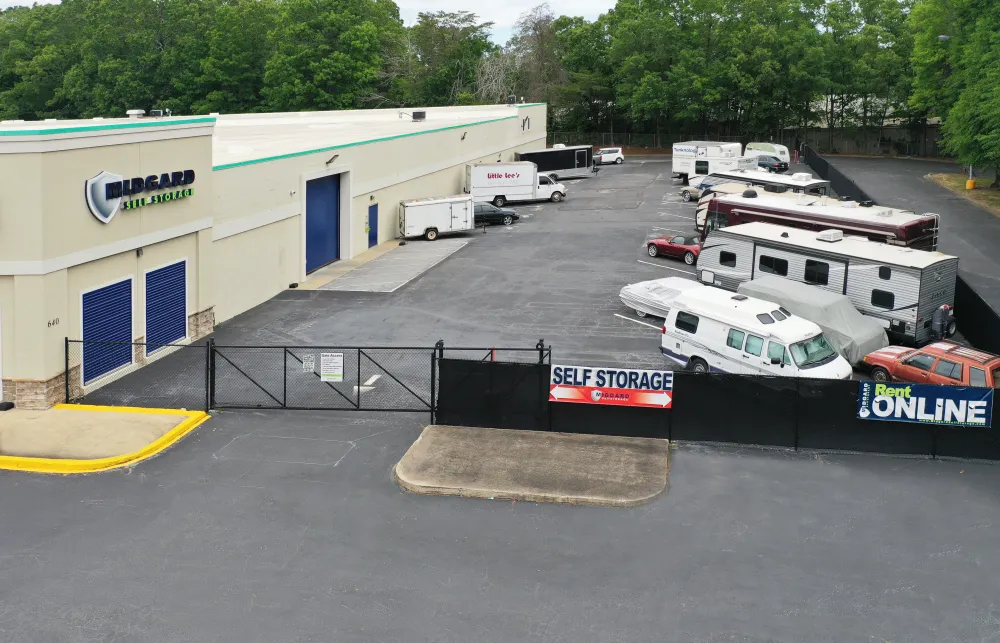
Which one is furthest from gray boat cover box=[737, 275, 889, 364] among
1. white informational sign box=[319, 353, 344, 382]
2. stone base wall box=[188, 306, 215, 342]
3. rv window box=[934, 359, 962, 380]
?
stone base wall box=[188, 306, 215, 342]

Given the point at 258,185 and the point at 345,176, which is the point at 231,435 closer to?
the point at 258,185

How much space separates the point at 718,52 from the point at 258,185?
6814 cm

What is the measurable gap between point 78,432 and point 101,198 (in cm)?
607

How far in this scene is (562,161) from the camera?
72.3m

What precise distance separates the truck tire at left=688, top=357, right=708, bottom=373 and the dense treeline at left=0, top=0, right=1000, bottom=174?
146 feet

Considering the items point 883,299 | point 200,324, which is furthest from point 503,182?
point 883,299

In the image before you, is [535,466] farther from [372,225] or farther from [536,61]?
[536,61]

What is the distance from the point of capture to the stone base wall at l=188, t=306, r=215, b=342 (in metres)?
30.0

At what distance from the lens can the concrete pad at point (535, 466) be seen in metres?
19.3

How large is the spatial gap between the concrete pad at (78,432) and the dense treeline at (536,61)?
55.3 m

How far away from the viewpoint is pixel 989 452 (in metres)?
21.1

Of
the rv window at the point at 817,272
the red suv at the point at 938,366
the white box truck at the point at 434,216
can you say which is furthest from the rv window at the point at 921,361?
the white box truck at the point at 434,216

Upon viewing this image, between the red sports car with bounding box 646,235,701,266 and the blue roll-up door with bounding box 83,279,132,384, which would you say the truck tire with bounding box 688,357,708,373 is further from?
the red sports car with bounding box 646,235,701,266

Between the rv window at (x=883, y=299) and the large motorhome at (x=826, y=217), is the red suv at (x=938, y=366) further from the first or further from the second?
the large motorhome at (x=826, y=217)
